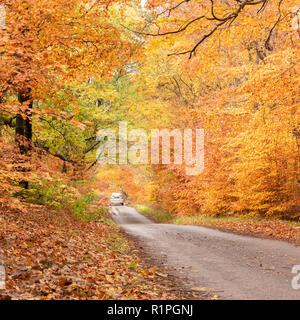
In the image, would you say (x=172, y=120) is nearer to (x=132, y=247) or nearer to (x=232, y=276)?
(x=132, y=247)

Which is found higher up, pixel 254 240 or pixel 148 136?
pixel 148 136

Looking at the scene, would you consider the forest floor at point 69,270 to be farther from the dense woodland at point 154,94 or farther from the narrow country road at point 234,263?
the dense woodland at point 154,94

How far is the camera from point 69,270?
6320mm

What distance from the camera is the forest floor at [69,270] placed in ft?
16.4

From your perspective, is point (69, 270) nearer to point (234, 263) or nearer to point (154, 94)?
point (234, 263)

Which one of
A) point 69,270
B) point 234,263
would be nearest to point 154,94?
point 234,263

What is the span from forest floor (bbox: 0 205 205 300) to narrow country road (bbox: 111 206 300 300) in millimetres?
602

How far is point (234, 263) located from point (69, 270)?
3.92m

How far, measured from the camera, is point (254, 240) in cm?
1190

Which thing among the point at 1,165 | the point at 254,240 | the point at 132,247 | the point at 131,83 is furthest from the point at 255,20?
the point at 131,83

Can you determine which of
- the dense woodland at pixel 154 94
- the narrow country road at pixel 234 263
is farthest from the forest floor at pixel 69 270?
the dense woodland at pixel 154 94

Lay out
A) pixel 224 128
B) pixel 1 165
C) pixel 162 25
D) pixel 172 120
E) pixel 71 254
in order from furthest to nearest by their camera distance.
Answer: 1. pixel 172 120
2. pixel 224 128
3. pixel 162 25
4. pixel 1 165
5. pixel 71 254

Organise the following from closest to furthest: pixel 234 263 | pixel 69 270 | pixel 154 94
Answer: pixel 69 270
pixel 234 263
pixel 154 94

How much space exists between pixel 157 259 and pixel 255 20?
10.1 metres
